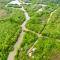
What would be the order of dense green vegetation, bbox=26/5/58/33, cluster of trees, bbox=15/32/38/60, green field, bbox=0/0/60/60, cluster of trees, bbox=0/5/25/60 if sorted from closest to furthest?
cluster of trees, bbox=15/32/38/60 → green field, bbox=0/0/60/60 → cluster of trees, bbox=0/5/25/60 → dense green vegetation, bbox=26/5/58/33

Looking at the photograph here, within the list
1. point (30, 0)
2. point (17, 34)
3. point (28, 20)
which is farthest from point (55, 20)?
point (30, 0)

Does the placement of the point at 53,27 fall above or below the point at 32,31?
above

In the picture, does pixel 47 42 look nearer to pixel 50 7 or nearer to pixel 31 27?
pixel 31 27

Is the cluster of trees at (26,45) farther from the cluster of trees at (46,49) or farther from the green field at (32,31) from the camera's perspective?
the cluster of trees at (46,49)

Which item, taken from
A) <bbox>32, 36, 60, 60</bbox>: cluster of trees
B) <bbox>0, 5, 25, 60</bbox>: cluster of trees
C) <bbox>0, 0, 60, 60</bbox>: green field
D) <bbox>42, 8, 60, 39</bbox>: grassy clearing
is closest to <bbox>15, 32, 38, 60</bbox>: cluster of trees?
<bbox>0, 0, 60, 60</bbox>: green field

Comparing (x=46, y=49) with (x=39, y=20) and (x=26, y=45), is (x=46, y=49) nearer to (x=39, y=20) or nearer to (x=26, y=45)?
(x=26, y=45)

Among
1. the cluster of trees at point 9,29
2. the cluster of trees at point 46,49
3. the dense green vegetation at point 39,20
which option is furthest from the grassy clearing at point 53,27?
the cluster of trees at point 9,29

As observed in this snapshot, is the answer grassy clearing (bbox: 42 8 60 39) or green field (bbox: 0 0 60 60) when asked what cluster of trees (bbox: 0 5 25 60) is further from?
grassy clearing (bbox: 42 8 60 39)

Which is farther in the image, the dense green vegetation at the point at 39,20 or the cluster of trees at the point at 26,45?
the dense green vegetation at the point at 39,20

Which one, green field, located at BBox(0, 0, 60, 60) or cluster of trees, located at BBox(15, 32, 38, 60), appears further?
green field, located at BBox(0, 0, 60, 60)

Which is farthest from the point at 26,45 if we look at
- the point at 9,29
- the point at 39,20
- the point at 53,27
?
the point at 39,20

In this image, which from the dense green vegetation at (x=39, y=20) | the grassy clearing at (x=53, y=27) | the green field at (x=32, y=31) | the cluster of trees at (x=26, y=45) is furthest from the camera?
the dense green vegetation at (x=39, y=20)
